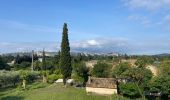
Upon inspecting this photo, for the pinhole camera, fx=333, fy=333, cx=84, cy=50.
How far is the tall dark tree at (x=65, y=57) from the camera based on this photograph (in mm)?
65188

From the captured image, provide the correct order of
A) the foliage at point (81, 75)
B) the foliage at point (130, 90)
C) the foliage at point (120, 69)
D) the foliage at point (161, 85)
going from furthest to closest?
1. the foliage at point (81, 75)
2. the foliage at point (120, 69)
3. the foliage at point (130, 90)
4. the foliage at point (161, 85)

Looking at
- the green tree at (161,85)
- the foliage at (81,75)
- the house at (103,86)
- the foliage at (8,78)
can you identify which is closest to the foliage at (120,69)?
the foliage at (81,75)

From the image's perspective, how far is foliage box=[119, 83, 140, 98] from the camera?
174 feet

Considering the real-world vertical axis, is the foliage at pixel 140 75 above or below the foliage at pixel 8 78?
above

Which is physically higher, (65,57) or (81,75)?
(65,57)

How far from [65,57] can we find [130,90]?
17.5 metres

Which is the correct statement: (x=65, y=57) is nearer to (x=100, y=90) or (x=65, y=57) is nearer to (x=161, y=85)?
(x=100, y=90)

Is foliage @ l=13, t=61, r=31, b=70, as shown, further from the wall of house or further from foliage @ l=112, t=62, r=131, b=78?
the wall of house

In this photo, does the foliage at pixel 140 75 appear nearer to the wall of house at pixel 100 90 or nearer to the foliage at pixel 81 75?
the wall of house at pixel 100 90

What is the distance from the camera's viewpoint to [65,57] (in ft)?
216

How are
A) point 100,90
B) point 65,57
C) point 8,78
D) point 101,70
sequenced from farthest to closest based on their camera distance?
point 8,78, point 101,70, point 65,57, point 100,90

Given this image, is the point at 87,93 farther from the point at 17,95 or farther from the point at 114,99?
the point at 17,95

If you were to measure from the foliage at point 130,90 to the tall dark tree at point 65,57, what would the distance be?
14.5 metres

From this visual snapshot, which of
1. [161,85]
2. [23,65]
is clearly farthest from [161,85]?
[23,65]
